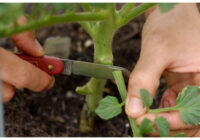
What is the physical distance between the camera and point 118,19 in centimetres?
86

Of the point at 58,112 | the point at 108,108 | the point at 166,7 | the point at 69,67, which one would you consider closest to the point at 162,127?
the point at 108,108

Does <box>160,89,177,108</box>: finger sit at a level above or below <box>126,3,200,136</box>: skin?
below

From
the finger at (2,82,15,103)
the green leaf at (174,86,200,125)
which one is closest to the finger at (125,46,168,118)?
the green leaf at (174,86,200,125)

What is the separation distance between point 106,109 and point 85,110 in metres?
0.53

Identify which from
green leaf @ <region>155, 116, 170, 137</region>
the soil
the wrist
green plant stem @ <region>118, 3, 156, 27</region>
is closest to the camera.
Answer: green leaf @ <region>155, 116, 170, 137</region>

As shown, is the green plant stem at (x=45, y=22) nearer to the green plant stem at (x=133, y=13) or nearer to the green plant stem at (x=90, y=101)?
the green plant stem at (x=133, y=13)

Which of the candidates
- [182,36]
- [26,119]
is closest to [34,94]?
[26,119]

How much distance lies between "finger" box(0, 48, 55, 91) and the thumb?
0.29 m

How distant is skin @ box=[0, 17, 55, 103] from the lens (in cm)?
83

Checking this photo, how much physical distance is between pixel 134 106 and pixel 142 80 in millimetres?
97

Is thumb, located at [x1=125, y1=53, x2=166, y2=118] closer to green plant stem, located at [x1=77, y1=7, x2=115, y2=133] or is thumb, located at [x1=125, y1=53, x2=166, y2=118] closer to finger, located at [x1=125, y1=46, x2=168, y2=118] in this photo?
finger, located at [x1=125, y1=46, x2=168, y2=118]

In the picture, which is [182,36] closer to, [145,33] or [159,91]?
[145,33]

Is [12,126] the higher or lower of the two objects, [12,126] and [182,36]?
the lower

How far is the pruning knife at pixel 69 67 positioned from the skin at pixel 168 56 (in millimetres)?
111
